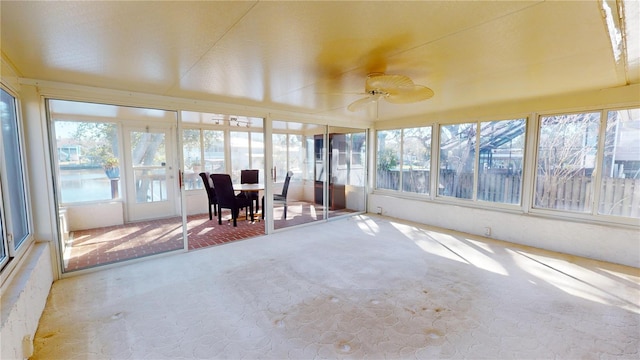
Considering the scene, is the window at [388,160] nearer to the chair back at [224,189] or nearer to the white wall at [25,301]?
the chair back at [224,189]

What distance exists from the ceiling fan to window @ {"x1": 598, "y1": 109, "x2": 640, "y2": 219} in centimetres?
286

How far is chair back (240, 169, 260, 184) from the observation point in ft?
20.9

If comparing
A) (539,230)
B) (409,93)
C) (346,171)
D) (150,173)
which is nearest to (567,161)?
Answer: (539,230)

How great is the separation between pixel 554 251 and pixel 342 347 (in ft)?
11.9

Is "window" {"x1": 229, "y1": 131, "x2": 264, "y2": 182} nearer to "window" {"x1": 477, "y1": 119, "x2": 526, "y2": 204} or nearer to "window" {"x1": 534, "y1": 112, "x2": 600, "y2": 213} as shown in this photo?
"window" {"x1": 477, "y1": 119, "x2": 526, "y2": 204}

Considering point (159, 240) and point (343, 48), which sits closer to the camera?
point (343, 48)

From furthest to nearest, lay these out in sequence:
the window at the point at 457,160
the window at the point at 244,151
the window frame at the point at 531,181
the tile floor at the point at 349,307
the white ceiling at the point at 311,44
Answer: the window at the point at 244,151
the window at the point at 457,160
the window frame at the point at 531,181
the tile floor at the point at 349,307
the white ceiling at the point at 311,44

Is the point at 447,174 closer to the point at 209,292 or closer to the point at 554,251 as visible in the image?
the point at 554,251

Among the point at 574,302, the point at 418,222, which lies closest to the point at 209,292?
the point at 574,302

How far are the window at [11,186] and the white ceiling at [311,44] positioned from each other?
0.44m

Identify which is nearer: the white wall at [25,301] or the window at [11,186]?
the white wall at [25,301]

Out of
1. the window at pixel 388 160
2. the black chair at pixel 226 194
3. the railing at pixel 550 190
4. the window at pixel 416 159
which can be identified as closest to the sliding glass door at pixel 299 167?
the black chair at pixel 226 194

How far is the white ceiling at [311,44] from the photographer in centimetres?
150

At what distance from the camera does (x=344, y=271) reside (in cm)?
315
